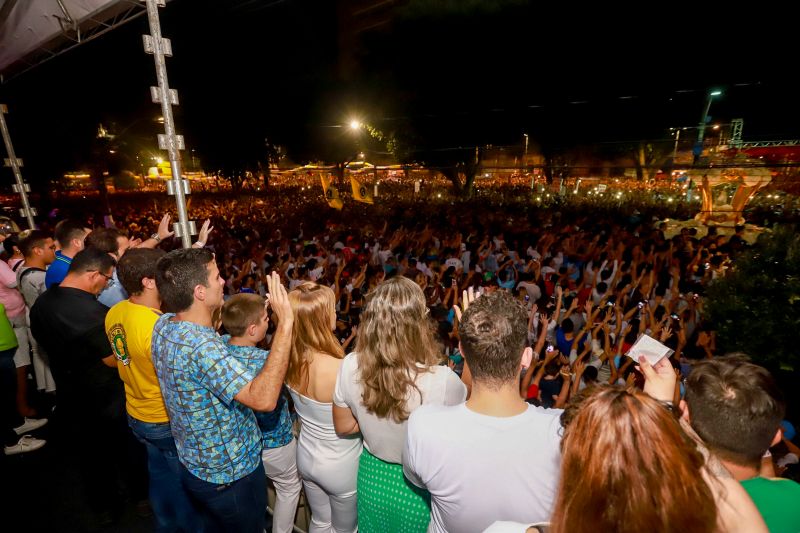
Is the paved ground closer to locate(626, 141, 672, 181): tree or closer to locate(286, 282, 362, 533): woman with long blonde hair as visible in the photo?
locate(286, 282, 362, 533): woman with long blonde hair

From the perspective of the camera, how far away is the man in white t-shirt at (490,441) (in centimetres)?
133

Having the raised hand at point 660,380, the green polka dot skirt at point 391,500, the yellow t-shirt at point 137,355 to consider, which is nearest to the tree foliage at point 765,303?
the raised hand at point 660,380

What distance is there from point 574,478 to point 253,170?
2477 cm

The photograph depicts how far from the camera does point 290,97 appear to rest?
22688 millimetres

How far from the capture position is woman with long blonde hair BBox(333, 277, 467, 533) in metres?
1.75

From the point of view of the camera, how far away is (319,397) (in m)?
2.07

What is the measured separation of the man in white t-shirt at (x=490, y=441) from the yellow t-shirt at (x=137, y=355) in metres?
1.62

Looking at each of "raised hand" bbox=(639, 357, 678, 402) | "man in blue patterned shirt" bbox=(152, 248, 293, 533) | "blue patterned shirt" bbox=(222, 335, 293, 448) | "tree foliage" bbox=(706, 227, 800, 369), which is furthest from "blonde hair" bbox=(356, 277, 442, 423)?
"tree foliage" bbox=(706, 227, 800, 369)

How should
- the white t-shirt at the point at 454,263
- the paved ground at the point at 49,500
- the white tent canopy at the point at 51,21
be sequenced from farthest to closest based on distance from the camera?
the white t-shirt at the point at 454,263 → the white tent canopy at the point at 51,21 → the paved ground at the point at 49,500

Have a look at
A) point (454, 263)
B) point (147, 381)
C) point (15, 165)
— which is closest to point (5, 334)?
point (147, 381)

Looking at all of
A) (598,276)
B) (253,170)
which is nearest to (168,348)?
(598,276)

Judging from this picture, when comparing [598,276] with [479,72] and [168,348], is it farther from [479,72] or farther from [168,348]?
[479,72]

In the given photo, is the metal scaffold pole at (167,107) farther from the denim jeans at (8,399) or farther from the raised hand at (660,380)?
the raised hand at (660,380)

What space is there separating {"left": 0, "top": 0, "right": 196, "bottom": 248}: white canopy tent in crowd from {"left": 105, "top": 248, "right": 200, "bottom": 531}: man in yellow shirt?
28.3 inches
